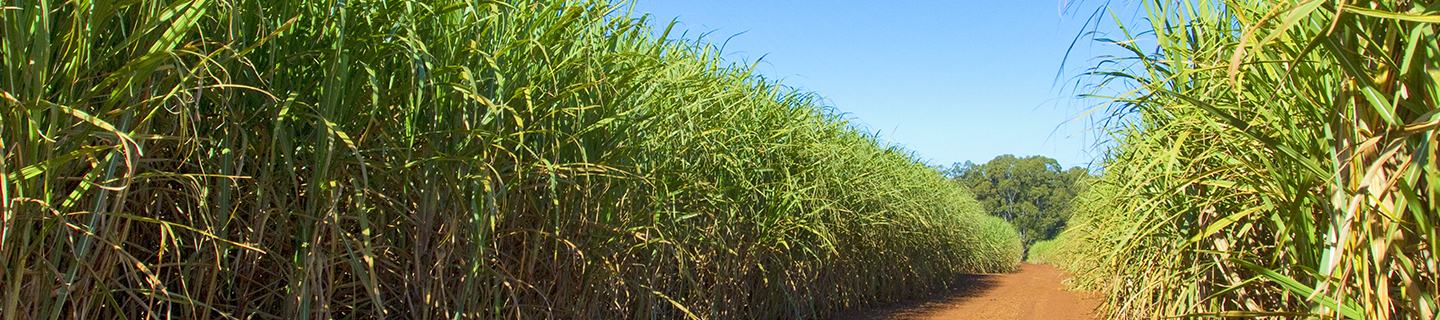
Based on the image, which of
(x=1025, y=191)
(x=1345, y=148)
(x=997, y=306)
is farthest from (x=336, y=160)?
(x=1025, y=191)

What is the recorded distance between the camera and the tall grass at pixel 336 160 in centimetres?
172

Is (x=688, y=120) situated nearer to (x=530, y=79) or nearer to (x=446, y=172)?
(x=530, y=79)

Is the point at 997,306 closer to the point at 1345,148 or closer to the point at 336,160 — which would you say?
the point at 1345,148

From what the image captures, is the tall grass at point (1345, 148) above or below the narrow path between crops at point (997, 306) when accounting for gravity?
above

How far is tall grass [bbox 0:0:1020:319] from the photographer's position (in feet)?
5.64

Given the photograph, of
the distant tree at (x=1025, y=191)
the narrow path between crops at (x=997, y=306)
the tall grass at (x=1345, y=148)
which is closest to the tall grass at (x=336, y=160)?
the tall grass at (x=1345, y=148)

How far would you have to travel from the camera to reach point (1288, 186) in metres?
2.20

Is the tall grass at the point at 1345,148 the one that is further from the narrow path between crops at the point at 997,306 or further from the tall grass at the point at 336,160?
the narrow path between crops at the point at 997,306

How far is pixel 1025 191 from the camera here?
7975cm

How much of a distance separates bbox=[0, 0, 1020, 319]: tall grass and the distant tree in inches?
2659

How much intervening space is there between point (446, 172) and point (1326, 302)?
199 centimetres

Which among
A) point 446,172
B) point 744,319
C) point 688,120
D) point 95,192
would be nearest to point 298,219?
point 446,172

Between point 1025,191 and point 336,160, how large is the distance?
81530 mm

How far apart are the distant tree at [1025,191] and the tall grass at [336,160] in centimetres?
6753
